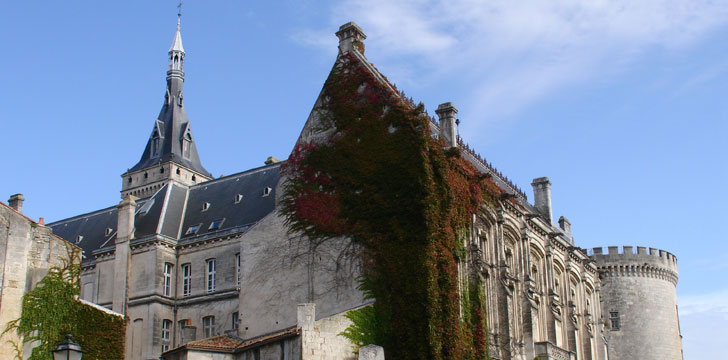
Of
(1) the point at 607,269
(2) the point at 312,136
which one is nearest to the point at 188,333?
(2) the point at 312,136

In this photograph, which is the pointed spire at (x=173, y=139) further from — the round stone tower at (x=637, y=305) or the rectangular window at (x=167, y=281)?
the round stone tower at (x=637, y=305)

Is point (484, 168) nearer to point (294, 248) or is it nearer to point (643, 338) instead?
point (294, 248)

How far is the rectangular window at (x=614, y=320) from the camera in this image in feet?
191

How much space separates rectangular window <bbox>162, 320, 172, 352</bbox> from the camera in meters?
45.1

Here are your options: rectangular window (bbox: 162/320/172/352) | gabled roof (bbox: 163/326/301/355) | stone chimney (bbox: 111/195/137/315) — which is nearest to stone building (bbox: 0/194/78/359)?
gabled roof (bbox: 163/326/301/355)

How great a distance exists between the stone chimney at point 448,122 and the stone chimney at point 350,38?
415 centimetres

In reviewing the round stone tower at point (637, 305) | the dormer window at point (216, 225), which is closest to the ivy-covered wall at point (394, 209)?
the dormer window at point (216, 225)

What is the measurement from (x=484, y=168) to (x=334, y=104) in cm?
1184

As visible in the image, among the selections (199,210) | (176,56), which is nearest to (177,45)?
(176,56)

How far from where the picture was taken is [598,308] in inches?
2164

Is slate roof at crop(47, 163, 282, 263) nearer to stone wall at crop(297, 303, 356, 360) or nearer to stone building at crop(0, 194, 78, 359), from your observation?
stone building at crop(0, 194, 78, 359)

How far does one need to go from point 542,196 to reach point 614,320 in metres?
10.9

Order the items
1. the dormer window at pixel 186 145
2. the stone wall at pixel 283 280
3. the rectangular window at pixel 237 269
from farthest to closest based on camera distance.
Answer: the dormer window at pixel 186 145, the rectangular window at pixel 237 269, the stone wall at pixel 283 280

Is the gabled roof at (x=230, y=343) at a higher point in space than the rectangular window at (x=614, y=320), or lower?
lower
